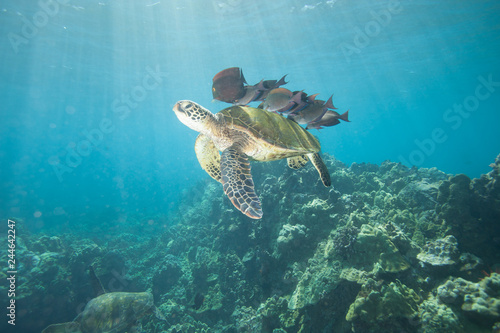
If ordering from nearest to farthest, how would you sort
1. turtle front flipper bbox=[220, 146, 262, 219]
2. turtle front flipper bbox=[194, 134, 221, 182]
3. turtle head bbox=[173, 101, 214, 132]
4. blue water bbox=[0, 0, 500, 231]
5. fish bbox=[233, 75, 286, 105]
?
turtle front flipper bbox=[220, 146, 262, 219], fish bbox=[233, 75, 286, 105], turtle head bbox=[173, 101, 214, 132], turtle front flipper bbox=[194, 134, 221, 182], blue water bbox=[0, 0, 500, 231]

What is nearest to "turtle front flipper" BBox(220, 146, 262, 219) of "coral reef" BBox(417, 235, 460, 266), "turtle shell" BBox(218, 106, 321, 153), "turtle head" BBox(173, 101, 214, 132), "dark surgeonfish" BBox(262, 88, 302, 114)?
"turtle shell" BBox(218, 106, 321, 153)

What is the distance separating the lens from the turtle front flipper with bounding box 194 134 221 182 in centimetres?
525

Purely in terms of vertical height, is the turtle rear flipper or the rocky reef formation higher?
the rocky reef formation

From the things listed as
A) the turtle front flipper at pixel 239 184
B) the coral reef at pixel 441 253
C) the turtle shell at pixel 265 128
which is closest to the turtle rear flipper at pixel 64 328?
the turtle front flipper at pixel 239 184

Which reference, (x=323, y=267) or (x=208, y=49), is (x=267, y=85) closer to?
(x=323, y=267)

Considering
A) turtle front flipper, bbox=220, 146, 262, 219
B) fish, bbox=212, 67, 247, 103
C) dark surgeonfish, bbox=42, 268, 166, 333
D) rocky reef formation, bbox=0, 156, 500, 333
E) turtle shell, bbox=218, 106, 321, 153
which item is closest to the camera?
turtle front flipper, bbox=220, 146, 262, 219

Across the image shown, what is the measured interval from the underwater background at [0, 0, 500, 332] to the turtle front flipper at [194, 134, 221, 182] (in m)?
3.28

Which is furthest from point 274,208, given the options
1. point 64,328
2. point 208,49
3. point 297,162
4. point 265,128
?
point 208,49

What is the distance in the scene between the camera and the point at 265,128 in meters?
4.20

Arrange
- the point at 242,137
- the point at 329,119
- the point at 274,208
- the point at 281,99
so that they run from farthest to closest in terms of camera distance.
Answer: the point at 274,208, the point at 242,137, the point at 329,119, the point at 281,99

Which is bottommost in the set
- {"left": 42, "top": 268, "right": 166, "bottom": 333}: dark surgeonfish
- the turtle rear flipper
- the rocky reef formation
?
the turtle rear flipper

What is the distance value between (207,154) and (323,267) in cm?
415

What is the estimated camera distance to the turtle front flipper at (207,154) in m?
5.25

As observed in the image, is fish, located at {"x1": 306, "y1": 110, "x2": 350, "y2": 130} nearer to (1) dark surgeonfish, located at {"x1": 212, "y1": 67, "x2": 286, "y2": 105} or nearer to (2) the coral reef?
(1) dark surgeonfish, located at {"x1": 212, "y1": 67, "x2": 286, "y2": 105}
